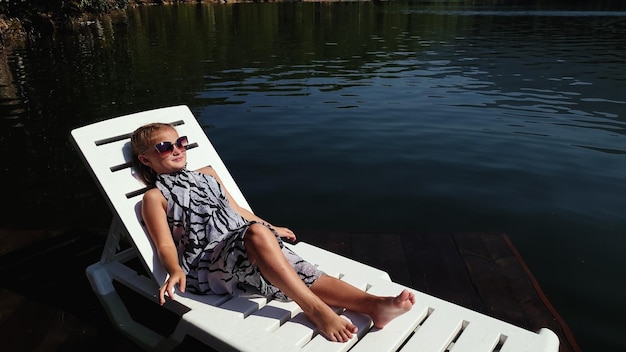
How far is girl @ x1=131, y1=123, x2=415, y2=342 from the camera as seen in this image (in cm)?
241

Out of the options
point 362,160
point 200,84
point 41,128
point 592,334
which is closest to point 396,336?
point 592,334

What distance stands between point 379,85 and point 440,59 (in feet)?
20.2

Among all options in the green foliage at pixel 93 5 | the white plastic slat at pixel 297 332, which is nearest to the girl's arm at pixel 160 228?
the white plastic slat at pixel 297 332

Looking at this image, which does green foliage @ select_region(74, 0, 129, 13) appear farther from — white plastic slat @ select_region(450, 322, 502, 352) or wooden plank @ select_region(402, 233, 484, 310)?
white plastic slat @ select_region(450, 322, 502, 352)


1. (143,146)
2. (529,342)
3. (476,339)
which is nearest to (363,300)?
(476,339)

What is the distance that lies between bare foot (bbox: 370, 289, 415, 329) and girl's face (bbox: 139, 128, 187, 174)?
1626mm

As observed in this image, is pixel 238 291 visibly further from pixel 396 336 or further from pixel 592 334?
pixel 592 334

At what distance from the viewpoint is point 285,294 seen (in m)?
Answer: 2.49

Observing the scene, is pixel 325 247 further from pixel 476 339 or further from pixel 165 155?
pixel 476 339

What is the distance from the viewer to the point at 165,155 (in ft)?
9.95

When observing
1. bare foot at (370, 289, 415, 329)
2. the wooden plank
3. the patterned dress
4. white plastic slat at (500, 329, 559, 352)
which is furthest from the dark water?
the patterned dress

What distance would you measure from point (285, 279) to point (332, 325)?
0.34 metres

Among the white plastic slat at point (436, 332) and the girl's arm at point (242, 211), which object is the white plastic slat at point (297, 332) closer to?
the white plastic slat at point (436, 332)

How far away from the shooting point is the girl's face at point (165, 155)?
3049mm
